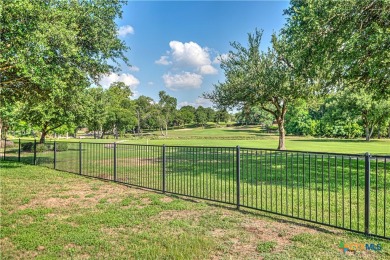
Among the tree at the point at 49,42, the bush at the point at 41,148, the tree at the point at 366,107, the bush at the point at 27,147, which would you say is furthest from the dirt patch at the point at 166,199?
the tree at the point at 366,107

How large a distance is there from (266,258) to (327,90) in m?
13.0

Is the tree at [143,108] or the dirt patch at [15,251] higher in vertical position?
the tree at [143,108]

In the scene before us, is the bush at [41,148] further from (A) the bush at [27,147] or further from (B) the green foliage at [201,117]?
(B) the green foliage at [201,117]

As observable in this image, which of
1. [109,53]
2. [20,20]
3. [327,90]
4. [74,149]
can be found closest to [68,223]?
[20,20]

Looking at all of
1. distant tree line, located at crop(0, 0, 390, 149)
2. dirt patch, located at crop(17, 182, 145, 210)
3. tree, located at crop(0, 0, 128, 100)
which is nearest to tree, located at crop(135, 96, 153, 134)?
distant tree line, located at crop(0, 0, 390, 149)

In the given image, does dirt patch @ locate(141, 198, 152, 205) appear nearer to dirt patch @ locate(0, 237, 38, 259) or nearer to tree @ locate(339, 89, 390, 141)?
dirt patch @ locate(0, 237, 38, 259)

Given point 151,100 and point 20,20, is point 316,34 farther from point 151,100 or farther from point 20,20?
point 151,100

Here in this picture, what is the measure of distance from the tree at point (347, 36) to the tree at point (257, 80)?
641cm

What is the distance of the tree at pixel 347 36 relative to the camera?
7957mm

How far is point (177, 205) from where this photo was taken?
6.15 metres

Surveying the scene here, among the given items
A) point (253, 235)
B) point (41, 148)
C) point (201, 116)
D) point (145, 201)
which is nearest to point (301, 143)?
point (41, 148)

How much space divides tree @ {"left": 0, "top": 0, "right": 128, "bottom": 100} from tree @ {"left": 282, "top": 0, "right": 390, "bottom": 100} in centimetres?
761

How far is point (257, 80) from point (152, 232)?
14.0 meters

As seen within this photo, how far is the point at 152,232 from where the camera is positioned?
14.9 ft
